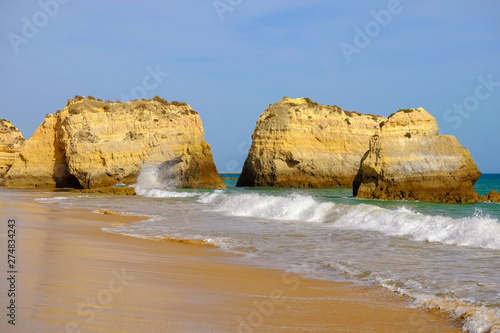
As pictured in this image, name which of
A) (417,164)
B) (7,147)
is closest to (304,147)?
(417,164)

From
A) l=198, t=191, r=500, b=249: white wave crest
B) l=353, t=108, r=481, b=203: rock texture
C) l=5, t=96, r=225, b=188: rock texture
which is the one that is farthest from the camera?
l=5, t=96, r=225, b=188: rock texture

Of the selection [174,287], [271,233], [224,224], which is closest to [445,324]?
[174,287]

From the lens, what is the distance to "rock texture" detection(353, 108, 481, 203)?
85.5 ft

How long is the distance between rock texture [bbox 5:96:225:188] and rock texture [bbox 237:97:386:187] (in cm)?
897

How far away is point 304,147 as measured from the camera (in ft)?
162

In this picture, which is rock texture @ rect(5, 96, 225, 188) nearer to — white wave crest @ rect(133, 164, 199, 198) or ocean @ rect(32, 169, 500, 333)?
white wave crest @ rect(133, 164, 199, 198)

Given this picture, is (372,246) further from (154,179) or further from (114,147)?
(114,147)

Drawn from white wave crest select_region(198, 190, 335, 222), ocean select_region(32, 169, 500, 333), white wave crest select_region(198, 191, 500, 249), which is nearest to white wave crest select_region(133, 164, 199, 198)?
white wave crest select_region(198, 191, 500, 249)

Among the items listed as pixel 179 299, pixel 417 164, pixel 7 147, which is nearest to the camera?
pixel 179 299

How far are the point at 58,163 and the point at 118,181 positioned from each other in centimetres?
694

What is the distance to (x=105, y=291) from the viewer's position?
5.52 m

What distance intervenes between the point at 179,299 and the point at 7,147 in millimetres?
55303

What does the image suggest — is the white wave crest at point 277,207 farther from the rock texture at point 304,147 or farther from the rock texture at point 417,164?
the rock texture at point 304,147

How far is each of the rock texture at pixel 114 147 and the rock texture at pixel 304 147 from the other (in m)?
8.97
